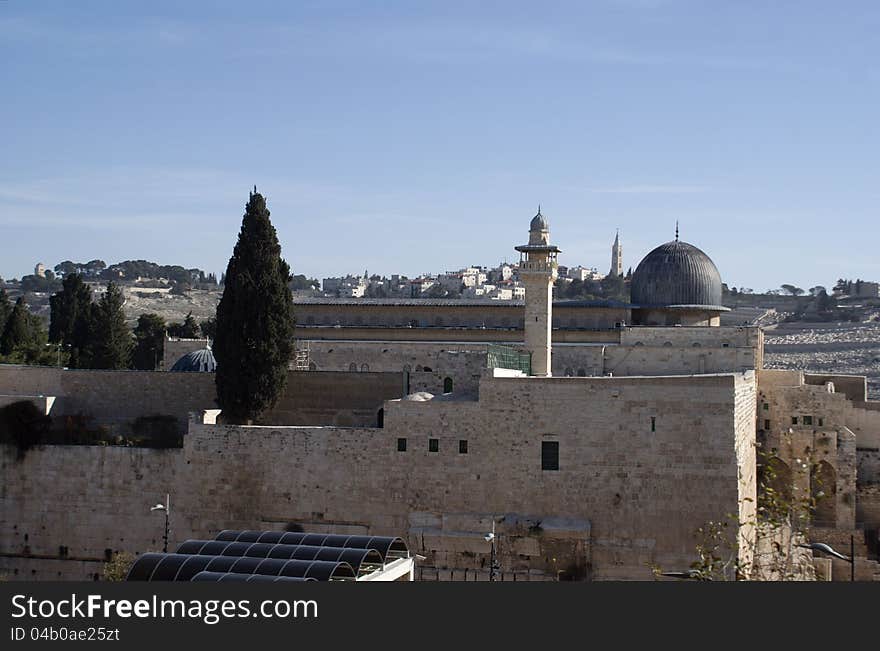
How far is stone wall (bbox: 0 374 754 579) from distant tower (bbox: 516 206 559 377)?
4.70m

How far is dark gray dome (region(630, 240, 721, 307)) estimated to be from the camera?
34.5 metres

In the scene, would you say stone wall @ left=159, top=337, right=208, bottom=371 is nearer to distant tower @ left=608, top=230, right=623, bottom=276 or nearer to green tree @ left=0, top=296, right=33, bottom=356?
green tree @ left=0, top=296, right=33, bottom=356

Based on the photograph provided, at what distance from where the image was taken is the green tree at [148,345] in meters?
47.6

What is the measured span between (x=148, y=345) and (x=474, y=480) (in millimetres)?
28936

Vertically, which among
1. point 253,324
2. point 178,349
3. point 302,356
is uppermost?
point 253,324

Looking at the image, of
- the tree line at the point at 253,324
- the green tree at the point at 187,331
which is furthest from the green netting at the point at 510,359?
the green tree at the point at 187,331

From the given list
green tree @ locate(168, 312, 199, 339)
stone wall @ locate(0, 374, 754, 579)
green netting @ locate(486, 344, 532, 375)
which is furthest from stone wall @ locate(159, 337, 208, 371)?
green tree @ locate(168, 312, 199, 339)

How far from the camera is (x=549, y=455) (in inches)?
899

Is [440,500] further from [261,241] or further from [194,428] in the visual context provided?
[261,241]

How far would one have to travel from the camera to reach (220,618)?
10664 millimetres

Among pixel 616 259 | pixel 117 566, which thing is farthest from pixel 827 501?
pixel 616 259

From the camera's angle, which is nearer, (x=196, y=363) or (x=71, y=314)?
(x=196, y=363)

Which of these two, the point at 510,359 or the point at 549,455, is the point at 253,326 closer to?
the point at 510,359

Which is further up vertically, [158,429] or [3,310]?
[3,310]
